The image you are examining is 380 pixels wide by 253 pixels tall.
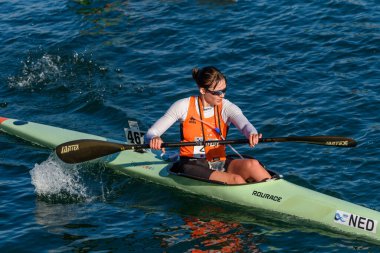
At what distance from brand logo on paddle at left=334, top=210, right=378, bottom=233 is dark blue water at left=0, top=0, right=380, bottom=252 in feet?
0.63

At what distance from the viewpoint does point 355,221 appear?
8.63 m

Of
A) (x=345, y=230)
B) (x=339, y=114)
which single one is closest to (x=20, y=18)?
(x=339, y=114)

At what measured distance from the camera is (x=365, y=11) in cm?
1656

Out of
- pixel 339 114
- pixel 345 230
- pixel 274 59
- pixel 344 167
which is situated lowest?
pixel 345 230

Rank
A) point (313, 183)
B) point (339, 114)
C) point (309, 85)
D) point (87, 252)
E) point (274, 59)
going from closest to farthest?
point (87, 252)
point (313, 183)
point (339, 114)
point (309, 85)
point (274, 59)

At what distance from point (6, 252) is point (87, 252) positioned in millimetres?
959

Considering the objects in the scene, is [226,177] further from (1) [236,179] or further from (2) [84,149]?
(2) [84,149]

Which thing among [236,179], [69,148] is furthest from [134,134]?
[236,179]

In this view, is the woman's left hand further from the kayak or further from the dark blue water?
the dark blue water

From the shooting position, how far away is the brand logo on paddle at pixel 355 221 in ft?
27.9

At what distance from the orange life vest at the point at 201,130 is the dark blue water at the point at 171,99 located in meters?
0.71

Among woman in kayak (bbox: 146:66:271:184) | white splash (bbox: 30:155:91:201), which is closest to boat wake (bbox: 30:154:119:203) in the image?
white splash (bbox: 30:155:91:201)

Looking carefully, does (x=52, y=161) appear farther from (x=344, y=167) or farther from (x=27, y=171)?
(x=344, y=167)

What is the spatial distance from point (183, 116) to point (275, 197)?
5.19 ft
